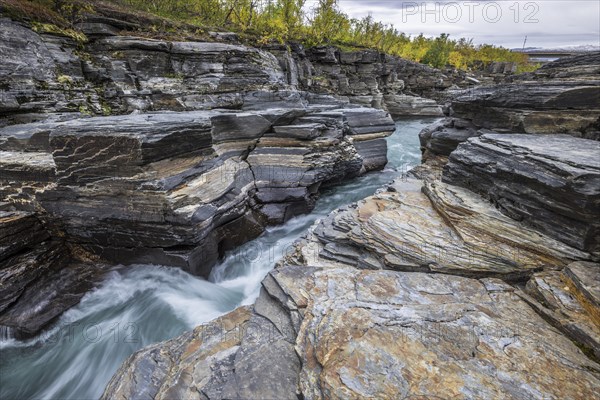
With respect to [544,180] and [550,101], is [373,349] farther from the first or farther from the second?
[550,101]

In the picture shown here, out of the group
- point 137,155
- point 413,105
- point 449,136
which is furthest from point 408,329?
point 413,105

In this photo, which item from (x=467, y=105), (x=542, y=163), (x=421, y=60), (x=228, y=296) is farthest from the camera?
(x=421, y=60)

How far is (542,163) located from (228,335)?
6.13 metres

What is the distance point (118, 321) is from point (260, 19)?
2424cm

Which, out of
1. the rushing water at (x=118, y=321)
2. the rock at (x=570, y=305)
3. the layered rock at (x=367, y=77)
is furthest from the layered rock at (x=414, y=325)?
the layered rock at (x=367, y=77)

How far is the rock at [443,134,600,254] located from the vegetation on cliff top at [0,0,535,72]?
14819 mm

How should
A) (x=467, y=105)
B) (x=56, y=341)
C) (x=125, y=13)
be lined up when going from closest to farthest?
(x=56, y=341) < (x=467, y=105) < (x=125, y=13)

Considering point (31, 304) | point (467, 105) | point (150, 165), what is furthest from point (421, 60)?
point (31, 304)

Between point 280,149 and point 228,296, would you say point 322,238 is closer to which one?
point 228,296

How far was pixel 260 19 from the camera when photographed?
23484mm

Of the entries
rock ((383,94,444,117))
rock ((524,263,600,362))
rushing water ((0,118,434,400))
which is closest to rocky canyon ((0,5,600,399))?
rock ((524,263,600,362))

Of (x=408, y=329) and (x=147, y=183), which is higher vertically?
(x=147, y=183)

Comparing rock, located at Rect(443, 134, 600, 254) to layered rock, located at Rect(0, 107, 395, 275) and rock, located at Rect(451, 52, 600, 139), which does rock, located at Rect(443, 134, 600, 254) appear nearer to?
rock, located at Rect(451, 52, 600, 139)

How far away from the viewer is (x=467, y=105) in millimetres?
9125
